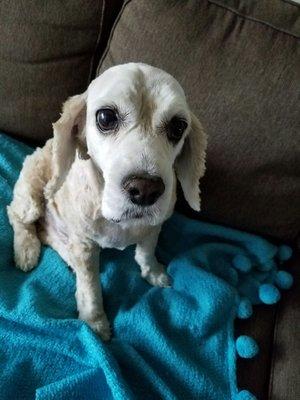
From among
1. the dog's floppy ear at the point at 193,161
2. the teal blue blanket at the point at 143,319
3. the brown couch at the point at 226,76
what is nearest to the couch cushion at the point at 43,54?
the brown couch at the point at 226,76

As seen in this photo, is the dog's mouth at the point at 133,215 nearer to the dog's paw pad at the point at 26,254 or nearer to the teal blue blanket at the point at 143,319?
the teal blue blanket at the point at 143,319

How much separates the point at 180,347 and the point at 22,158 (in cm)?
87

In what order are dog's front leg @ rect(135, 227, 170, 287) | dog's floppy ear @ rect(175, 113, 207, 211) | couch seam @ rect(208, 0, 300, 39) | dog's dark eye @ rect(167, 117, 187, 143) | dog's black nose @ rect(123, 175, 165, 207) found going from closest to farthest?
dog's black nose @ rect(123, 175, 165, 207) < dog's dark eye @ rect(167, 117, 187, 143) < dog's floppy ear @ rect(175, 113, 207, 211) < couch seam @ rect(208, 0, 300, 39) < dog's front leg @ rect(135, 227, 170, 287)

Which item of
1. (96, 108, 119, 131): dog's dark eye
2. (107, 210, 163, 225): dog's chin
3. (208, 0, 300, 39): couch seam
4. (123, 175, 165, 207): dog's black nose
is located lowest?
(107, 210, 163, 225): dog's chin

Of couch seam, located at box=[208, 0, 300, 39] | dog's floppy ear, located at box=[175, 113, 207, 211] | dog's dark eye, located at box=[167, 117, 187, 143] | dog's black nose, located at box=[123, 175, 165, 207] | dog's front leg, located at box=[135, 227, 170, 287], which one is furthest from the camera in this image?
dog's front leg, located at box=[135, 227, 170, 287]

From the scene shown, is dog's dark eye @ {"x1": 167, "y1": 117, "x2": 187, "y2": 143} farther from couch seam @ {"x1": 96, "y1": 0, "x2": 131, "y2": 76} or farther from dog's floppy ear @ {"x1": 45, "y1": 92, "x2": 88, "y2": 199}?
couch seam @ {"x1": 96, "y1": 0, "x2": 131, "y2": 76}

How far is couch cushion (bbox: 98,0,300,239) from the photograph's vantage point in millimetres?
1223

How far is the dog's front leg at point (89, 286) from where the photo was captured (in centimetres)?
125

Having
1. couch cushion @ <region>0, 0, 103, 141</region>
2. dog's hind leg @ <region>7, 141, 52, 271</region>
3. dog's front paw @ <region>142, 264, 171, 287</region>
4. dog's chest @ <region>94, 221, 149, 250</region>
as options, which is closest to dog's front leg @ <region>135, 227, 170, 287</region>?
dog's front paw @ <region>142, 264, 171, 287</region>

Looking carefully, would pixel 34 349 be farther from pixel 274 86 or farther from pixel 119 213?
pixel 274 86

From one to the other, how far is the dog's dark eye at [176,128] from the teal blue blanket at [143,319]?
0.52 m

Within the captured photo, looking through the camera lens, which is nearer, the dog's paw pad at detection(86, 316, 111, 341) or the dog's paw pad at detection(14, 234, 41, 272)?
the dog's paw pad at detection(86, 316, 111, 341)

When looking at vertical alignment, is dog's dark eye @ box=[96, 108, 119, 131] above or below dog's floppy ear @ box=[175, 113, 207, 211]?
above

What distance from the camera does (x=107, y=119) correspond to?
38.4 inches
